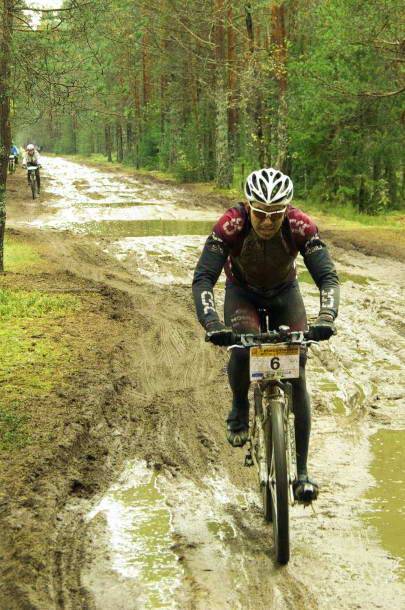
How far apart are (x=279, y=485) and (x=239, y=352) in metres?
0.95

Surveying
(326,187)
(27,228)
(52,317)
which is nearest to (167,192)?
(326,187)

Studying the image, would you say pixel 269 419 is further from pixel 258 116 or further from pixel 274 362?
pixel 258 116

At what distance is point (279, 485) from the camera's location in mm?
4027

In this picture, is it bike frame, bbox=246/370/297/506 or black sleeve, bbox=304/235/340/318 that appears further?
black sleeve, bbox=304/235/340/318

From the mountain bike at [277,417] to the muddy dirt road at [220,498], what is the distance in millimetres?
297

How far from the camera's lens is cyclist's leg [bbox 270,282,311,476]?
4.56m

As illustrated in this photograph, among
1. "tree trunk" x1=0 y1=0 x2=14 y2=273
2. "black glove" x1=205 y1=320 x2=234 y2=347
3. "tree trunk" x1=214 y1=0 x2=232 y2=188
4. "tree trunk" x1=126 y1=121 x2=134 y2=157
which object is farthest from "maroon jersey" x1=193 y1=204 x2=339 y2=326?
"tree trunk" x1=126 y1=121 x2=134 y2=157

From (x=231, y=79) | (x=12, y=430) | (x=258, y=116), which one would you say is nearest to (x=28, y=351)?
(x=12, y=430)

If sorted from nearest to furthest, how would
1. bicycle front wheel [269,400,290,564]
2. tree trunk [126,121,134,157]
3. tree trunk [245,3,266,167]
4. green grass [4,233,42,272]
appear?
bicycle front wheel [269,400,290,564]
green grass [4,233,42,272]
tree trunk [245,3,266,167]
tree trunk [126,121,134,157]

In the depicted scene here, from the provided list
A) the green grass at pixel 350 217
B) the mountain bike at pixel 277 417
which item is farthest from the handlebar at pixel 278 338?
the green grass at pixel 350 217

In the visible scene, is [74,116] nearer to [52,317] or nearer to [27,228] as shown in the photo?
[52,317]

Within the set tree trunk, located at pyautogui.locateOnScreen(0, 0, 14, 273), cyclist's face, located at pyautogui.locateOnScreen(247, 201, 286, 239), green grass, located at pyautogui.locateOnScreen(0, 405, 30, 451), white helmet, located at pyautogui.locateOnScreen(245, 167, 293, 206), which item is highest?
tree trunk, located at pyautogui.locateOnScreen(0, 0, 14, 273)

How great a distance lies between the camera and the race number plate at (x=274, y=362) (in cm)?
426

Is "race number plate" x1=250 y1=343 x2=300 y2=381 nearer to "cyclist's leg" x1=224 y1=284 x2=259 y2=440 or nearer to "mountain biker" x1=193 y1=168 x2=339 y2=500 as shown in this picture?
"mountain biker" x1=193 y1=168 x2=339 y2=500
